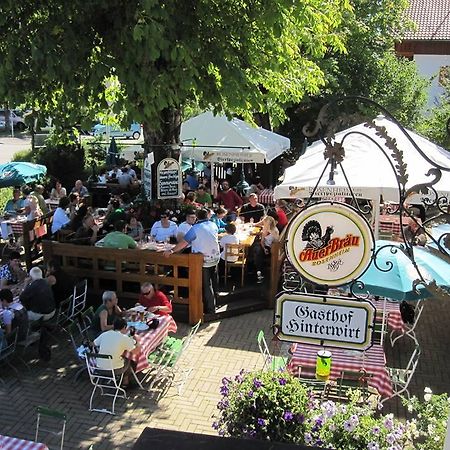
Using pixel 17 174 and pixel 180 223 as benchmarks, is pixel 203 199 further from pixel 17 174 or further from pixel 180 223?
pixel 17 174

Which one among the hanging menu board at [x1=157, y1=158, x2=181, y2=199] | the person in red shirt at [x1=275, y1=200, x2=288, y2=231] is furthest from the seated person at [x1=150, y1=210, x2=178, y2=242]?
the person in red shirt at [x1=275, y1=200, x2=288, y2=231]

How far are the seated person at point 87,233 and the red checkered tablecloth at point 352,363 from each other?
5.01m

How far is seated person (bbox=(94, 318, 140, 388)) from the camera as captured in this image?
7023mm

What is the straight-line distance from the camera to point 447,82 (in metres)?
Result: 20.4

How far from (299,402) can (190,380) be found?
300 cm

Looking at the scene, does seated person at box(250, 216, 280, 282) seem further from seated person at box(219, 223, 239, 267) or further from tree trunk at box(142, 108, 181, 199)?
tree trunk at box(142, 108, 181, 199)

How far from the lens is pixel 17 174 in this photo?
16172 millimetres

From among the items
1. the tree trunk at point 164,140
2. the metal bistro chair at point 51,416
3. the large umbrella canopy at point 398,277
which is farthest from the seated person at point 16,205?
the large umbrella canopy at point 398,277

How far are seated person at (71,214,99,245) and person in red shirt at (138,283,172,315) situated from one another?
8.26 feet

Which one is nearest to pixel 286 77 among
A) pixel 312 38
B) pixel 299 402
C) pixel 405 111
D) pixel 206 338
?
pixel 312 38

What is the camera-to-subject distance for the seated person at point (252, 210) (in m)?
13.3

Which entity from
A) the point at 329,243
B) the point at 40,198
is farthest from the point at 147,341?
the point at 40,198

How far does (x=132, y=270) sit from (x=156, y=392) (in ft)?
10.1

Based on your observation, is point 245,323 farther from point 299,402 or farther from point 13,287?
point 299,402
